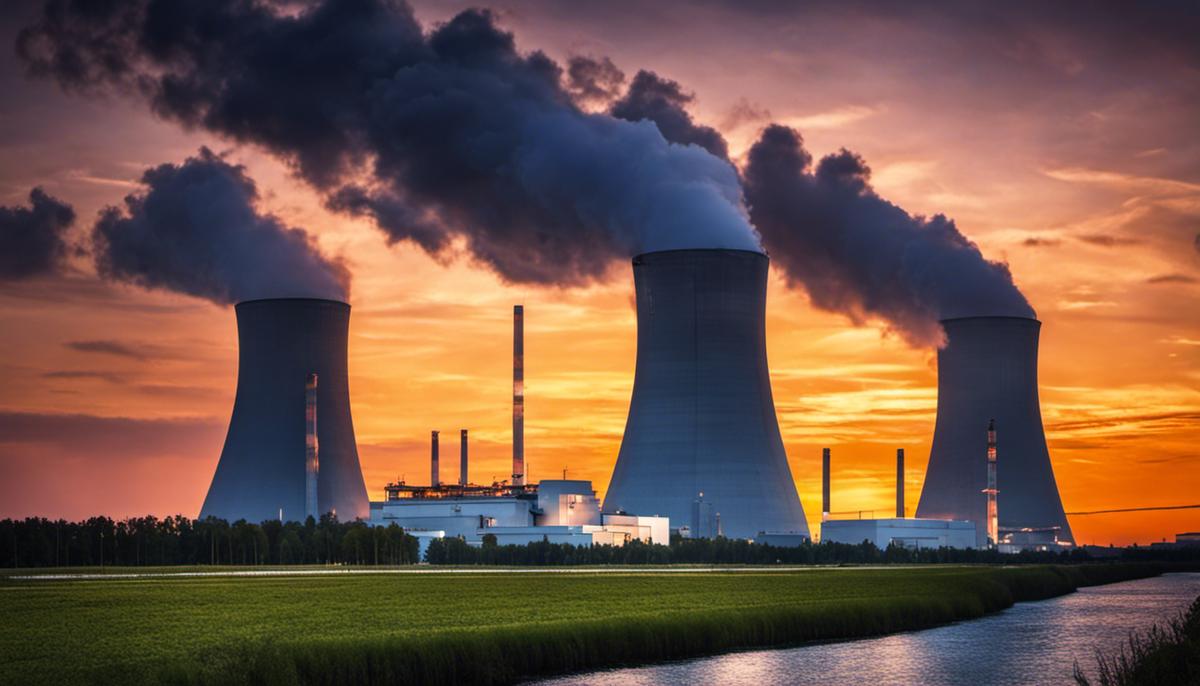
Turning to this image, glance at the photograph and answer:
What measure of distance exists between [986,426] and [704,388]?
16.0 metres

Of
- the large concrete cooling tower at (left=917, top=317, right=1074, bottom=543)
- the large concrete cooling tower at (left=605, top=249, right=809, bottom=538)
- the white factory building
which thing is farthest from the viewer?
the white factory building

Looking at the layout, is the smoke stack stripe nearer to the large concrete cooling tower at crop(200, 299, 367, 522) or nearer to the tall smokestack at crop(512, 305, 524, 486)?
the tall smokestack at crop(512, 305, 524, 486)

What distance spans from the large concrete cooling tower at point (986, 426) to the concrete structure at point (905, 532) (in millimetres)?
1949

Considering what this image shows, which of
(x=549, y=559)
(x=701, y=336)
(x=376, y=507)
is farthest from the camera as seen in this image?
(x=376, y=507)

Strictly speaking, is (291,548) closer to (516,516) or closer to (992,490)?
(516,516)

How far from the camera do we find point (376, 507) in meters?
68.2

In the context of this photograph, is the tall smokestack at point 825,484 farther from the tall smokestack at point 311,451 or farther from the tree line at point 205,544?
the tall smokestack at point 311,451

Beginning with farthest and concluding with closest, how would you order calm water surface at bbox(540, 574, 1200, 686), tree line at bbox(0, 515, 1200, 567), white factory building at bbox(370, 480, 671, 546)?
white factory building at bbox(370, 480, 671, 546)
tree line at bbox(0, 515, 1200, 567)
calm water surface at bbox(540, 574, 1200, 686)

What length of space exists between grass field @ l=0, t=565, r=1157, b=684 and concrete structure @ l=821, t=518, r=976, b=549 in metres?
24.1

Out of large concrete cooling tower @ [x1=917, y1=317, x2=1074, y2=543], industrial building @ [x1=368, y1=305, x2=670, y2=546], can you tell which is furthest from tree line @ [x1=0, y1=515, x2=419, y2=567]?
large concrete cooling tower @ [x1=917, y1=317, x2=1074, y2=543]

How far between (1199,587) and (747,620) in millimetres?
35451

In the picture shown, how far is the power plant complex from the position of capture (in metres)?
47.8

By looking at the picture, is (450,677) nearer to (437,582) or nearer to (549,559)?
(437,582)

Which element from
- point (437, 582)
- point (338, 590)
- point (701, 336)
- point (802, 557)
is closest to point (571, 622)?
point (338, 590)
